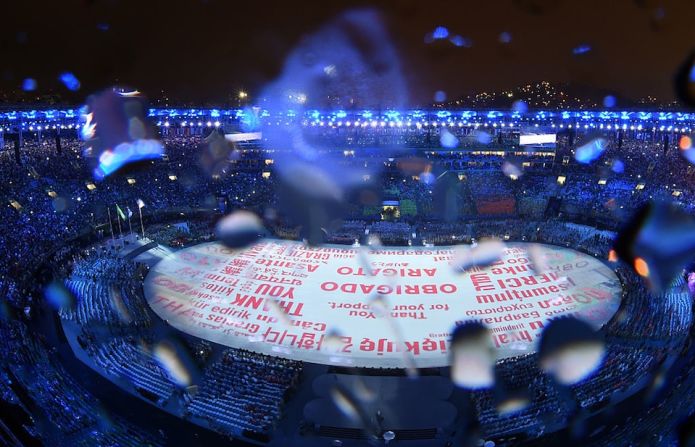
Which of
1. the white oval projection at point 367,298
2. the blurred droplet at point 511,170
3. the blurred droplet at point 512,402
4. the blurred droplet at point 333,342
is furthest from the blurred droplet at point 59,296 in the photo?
the blurred droplet at point 511,170

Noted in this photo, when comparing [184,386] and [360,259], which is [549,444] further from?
[360,259]

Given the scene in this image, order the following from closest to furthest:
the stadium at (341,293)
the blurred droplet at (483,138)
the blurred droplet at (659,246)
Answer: the stadium at (341,293) < the blurred droplet at (659,246) < the blurred droplet at (483,138)

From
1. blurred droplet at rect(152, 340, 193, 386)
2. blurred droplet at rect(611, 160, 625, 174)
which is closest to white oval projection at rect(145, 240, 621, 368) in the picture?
blurred droplet at rect(152, 340, 193, 386)

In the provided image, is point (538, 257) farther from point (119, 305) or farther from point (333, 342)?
point (119, 305)

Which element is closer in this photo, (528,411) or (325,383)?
(528,411)

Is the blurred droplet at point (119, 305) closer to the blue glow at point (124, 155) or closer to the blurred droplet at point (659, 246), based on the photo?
the blue glow at point (124, 155)

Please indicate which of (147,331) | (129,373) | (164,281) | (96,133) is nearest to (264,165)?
(96,133)
